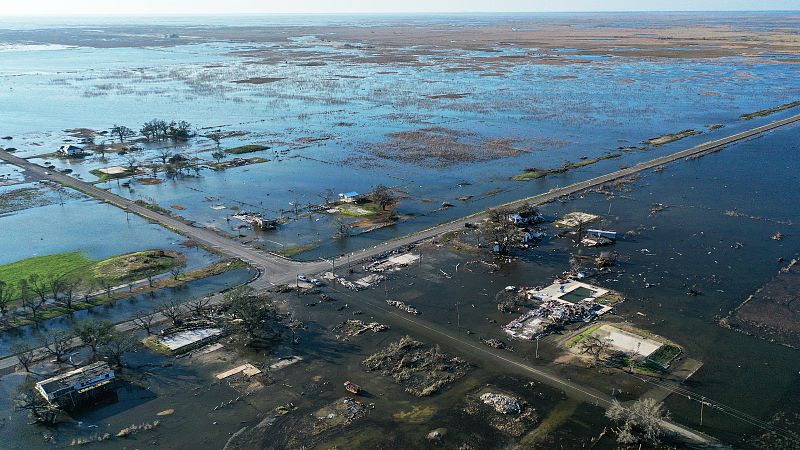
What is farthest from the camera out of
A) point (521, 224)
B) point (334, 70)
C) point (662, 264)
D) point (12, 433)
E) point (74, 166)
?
point (334, 70)

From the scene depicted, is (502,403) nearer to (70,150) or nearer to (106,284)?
(106,284)

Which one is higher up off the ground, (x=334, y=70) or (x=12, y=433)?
(x=334, y=70)

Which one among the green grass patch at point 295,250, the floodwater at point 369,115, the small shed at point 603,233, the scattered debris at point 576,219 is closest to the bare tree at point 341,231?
the floodwater at point 369,115

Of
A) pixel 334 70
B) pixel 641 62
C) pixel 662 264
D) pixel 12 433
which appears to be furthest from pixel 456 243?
pixel 641 62

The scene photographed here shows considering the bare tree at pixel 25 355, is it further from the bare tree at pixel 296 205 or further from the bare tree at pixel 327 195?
the bare tree at pixel 327 195

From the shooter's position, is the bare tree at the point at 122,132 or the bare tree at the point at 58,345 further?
the bare tree at the point at 122,132

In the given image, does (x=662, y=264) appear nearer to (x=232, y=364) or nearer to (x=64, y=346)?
(x=232, y=364)

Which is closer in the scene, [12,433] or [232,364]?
[12,433]
